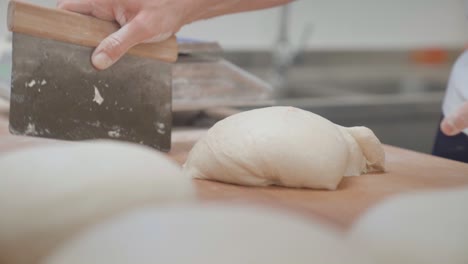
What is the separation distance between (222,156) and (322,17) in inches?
91.4

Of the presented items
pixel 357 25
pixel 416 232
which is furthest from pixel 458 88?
pixel 357 25

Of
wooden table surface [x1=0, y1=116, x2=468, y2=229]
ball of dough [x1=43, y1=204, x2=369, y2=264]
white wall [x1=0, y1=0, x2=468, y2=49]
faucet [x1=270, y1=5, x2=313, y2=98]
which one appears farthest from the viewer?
white wall [x1=0, y1=0, x2=468, y2=49]

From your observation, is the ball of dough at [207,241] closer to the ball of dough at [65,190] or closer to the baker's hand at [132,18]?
the ball of dough at [65,190]

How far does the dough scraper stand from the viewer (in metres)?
1.18

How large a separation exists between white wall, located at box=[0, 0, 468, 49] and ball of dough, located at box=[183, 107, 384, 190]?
6.03ft

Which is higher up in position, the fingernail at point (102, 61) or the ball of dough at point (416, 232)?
the ball of dough at point (416, 232)

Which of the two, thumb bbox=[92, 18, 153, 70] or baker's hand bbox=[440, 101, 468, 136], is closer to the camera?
baker's hand bbox=[440, 101, 468, 136]

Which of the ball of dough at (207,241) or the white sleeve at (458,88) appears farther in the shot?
the white sleeve at (458,88)

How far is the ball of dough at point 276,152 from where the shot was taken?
3.37 feet

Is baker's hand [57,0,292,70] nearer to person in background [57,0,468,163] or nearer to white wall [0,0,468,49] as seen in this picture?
person in background [57,0,468,163]

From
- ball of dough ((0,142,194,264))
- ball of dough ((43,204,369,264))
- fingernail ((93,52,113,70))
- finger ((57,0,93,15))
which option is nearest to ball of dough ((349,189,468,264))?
ball of dough ((43,204,369,264))

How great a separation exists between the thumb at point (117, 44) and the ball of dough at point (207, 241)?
0.70 meters

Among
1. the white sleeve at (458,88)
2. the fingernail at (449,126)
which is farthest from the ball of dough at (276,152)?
the white sleeve at (458,88)

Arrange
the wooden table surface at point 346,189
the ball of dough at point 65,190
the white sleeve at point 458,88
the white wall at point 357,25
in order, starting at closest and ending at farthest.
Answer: the ball of dough at point 65,190, the wooden table surface at point 346,189, the white sleeve at point 458,88, the white wall at point 357,25
